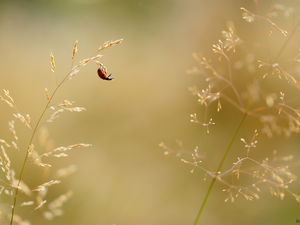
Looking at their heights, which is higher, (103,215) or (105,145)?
(105,145)

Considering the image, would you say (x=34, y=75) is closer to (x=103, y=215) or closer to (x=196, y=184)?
(x=103, y=215)

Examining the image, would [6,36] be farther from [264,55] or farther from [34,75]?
[264,55]

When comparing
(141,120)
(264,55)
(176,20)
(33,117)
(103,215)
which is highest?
(176,20)

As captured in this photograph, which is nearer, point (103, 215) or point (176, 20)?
point (103, 215)

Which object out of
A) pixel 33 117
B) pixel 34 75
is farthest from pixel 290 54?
pixel 34 75

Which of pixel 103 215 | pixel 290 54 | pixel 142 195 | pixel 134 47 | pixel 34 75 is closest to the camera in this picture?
pixel 103 215

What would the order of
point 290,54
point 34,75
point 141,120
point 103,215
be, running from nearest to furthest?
point 103,215
point 290,54
point 141,120
point 34,75

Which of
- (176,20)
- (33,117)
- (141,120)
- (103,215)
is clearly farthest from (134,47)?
(103,215)
